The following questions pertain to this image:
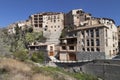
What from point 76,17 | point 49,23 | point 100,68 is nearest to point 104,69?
point 100,68

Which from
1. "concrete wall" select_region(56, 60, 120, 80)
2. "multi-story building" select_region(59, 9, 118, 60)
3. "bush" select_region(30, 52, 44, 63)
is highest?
"multi-story building" select_region(59, 9, 118, 60)

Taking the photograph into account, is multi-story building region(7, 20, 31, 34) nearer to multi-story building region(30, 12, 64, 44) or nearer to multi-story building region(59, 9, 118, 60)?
multi-story building region(30, 12, 64, 44)

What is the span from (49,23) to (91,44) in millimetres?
31957

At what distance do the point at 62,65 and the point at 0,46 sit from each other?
19.5 meters

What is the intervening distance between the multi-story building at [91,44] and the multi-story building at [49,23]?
1738 cm

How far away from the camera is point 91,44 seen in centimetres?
5303

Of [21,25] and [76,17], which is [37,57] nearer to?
[76,17]

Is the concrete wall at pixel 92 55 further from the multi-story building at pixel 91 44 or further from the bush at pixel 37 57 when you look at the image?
the bush at pixel 37 57

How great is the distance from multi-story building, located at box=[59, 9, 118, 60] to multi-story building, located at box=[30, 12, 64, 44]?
17.4 meters

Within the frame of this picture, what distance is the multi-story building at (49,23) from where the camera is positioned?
3034 inches

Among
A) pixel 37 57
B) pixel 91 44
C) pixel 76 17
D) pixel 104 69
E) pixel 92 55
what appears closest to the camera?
pixel 104 69

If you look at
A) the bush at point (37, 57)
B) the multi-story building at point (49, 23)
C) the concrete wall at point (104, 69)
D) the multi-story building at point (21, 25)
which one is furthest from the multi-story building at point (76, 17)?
the concrete wall at point (104, 69)

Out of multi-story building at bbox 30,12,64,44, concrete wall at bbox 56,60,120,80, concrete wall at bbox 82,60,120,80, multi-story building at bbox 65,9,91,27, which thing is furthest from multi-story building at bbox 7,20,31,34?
concrete wall at bbox 82,60,120,80

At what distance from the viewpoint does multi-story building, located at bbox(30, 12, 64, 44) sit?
77.1m
